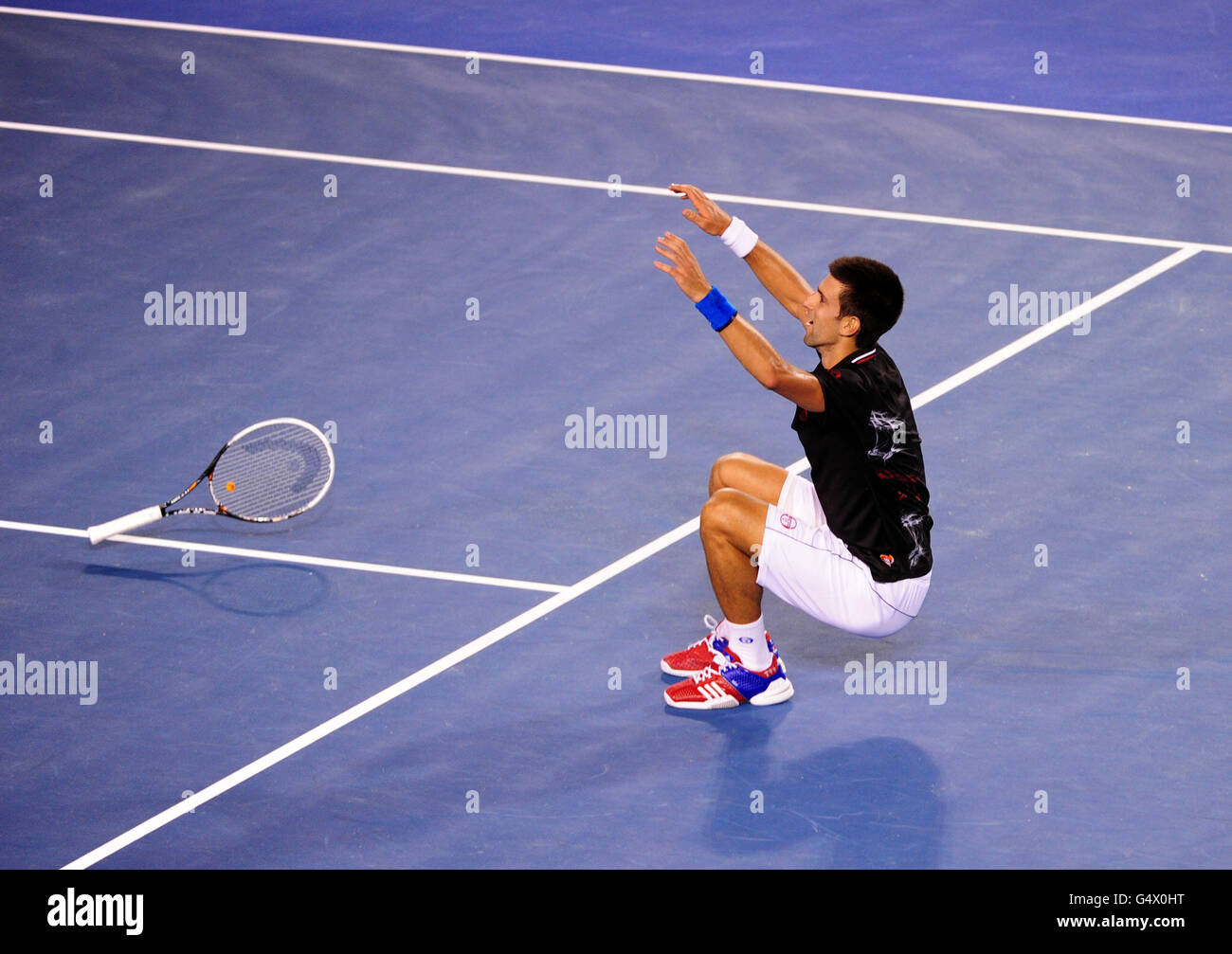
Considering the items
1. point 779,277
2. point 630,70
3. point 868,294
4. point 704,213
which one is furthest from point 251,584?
point 630,70

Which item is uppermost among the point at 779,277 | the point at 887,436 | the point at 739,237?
the point at 739,237

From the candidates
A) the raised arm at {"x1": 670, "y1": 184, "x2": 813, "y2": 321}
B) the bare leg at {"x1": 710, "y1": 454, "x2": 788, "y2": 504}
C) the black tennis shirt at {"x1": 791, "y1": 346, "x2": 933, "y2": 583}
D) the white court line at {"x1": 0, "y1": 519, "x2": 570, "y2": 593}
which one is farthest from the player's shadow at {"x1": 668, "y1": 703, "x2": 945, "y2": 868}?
the raised arm at {"x1": 670, "y1": 184, "x2": 813, "y2": 321}

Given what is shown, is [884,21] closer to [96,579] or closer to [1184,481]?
[1184,481]

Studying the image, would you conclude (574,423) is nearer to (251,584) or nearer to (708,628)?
(708,628)

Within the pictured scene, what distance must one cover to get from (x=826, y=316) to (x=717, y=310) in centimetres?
68

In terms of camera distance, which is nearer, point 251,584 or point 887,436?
point 887,436

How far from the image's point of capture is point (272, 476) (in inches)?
342

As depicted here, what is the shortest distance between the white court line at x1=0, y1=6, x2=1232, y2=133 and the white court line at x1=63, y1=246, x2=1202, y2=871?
3.16 metres

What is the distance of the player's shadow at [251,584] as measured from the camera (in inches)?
315

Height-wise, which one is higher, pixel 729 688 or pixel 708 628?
pixel 708 628

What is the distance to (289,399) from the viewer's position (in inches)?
379

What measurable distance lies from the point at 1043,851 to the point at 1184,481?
3087 millimetres

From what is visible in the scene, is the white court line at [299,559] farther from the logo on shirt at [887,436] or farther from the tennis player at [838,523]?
the logo on shirt at [887,436]

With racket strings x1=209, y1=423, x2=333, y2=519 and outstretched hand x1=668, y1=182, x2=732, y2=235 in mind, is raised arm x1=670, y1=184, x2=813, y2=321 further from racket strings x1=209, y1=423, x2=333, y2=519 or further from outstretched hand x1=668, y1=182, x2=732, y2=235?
racket strings x1=209, y1=423, x2=333, y2=519
